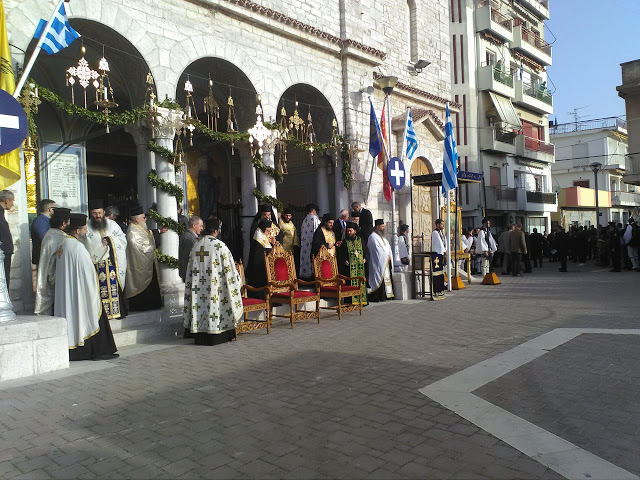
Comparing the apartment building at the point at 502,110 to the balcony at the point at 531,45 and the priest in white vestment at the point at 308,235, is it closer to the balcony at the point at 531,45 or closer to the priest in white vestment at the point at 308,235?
the balcony at the point at 531,45

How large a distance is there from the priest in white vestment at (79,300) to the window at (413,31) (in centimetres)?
1359

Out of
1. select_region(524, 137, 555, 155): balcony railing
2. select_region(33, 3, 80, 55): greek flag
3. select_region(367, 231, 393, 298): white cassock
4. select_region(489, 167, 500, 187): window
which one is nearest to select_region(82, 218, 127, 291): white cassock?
select_region(33, 3, 80, 55): greek flag

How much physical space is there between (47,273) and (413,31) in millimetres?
14531

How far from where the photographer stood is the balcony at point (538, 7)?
33.8m

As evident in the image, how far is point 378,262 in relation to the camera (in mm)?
11445

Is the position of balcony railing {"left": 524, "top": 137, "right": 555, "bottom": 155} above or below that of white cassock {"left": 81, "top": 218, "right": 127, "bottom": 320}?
above

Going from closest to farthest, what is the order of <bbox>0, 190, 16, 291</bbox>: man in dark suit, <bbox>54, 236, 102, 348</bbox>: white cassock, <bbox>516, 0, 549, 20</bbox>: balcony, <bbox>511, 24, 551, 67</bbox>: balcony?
<bbox>54, 236, 102, 348</bbox>: white cassock < <bbox>0, 190, 16, 291</bbox>: man in dark suit < <bbox>511, 24, 551, 67</bbox>: balcony < <bbox>516, 0, 549, 20</bbox>: balcony

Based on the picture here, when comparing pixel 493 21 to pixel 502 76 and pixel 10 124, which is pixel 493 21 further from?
pixel 10 124

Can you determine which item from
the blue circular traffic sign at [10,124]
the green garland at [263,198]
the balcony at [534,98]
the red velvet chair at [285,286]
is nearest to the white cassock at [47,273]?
the blue circular traffic sign at [10,124]

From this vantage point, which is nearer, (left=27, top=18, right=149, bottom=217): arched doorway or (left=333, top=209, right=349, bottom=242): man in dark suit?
(left=27, top=18, right=149, bottom=217): arched doorway

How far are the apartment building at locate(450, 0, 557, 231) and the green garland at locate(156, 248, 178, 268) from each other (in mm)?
19957

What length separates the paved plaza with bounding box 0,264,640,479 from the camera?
3373 mm

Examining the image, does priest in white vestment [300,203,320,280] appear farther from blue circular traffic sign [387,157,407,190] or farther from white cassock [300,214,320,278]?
blue circular traffic sign [387,157,407,190]

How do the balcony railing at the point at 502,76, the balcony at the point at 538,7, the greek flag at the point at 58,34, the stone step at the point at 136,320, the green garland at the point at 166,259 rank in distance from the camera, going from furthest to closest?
the balcony at the point at 538,7
the balcony railing at the point at 502,76
the green garland at the point at 166,259
the stone step at the point at 136,320
the greek flag at the point at 58,34
